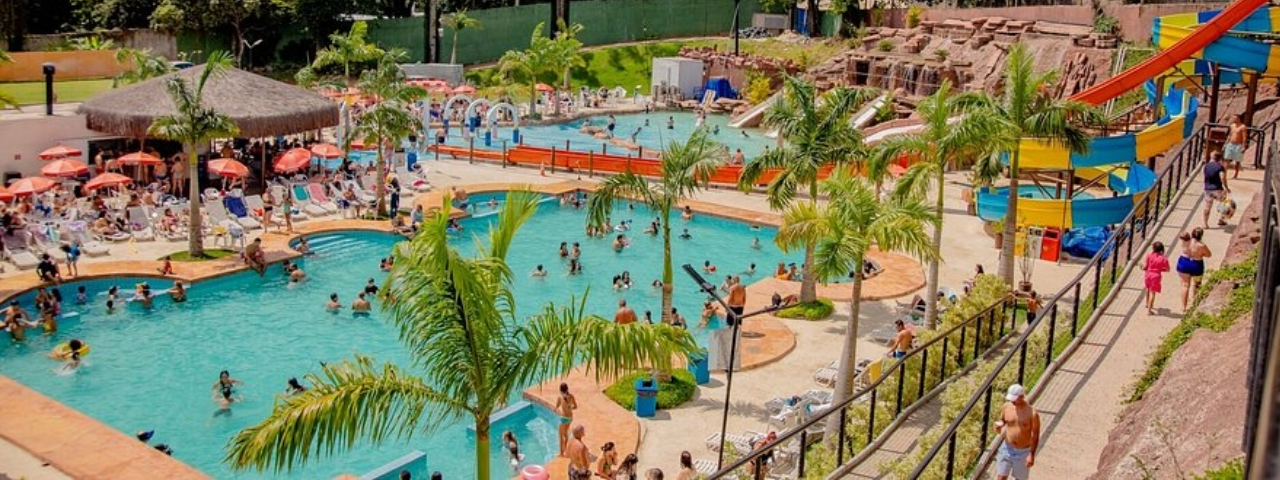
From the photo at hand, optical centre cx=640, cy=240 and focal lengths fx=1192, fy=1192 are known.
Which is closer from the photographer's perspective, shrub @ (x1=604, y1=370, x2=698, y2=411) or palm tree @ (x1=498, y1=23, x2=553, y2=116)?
shrub @ (x1=604, y1=370, x2=698, y2=411)

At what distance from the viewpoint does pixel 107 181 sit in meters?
29.0

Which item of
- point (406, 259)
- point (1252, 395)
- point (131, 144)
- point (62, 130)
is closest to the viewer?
point (1252, 395)

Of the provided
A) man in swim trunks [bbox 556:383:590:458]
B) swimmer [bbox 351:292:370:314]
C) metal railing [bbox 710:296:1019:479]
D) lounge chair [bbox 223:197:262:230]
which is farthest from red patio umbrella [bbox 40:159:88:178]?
metal railing [bbox 710:296:1019:479]

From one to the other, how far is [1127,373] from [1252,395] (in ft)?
A: 22.8

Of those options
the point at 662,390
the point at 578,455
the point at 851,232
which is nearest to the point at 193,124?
the point at 662,390

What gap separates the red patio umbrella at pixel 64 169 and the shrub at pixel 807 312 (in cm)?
1762

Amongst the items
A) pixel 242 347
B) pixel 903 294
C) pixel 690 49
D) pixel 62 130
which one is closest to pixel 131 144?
pixel 62 130

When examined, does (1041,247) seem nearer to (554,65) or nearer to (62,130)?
(62,130)

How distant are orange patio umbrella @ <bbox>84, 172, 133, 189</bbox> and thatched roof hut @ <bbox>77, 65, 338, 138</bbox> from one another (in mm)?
1605

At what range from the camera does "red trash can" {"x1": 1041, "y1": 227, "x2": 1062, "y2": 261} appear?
26.3 m

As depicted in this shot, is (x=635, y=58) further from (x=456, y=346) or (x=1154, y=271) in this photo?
(x=456, y=346)

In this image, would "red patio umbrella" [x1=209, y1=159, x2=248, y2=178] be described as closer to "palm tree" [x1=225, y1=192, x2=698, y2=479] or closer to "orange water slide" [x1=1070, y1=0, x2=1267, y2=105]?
"orange water slide" [x1=1070, y1=0, x2=1267, y2=105]

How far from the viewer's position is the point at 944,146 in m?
20.1

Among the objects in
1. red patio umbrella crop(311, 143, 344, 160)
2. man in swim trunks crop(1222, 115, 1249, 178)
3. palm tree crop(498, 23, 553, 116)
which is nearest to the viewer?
man in swim trunks crop(1222, 115, 1249, 178)
